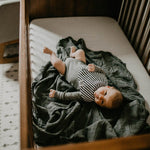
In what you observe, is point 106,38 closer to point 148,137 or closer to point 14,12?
point 14,12

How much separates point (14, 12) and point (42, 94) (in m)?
→ 0.86

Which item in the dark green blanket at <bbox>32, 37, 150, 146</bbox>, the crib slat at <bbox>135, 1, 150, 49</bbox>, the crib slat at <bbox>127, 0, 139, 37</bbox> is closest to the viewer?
the dark green blanket at <bbox>32, 37, 150, 146</bbox>

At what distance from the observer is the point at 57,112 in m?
1.02

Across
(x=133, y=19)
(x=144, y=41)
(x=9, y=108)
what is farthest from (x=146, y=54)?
(x=9, y=108)

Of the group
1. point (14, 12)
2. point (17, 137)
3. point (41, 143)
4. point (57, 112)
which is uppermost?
point (14, 12)

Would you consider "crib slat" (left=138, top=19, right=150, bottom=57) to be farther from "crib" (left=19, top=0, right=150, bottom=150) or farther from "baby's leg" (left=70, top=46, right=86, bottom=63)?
"baby's leg" (left=70, top=46, right=86, bottom=63)

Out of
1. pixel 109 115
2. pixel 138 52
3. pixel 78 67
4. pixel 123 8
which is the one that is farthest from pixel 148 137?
pixel 123 8

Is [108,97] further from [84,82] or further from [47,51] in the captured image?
[47,51]

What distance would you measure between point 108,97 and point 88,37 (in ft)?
2.29

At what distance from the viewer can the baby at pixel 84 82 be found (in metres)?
1.02

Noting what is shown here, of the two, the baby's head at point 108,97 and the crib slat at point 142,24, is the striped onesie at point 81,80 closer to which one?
the baby's head at point 108,97

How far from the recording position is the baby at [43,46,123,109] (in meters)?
1.02

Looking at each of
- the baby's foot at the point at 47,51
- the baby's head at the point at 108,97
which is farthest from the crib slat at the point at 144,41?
the baby's foot at the point at 47,51

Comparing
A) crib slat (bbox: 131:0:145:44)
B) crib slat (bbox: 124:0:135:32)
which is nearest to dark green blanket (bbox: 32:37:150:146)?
crib slat (bbox: 131:0:145:44)
